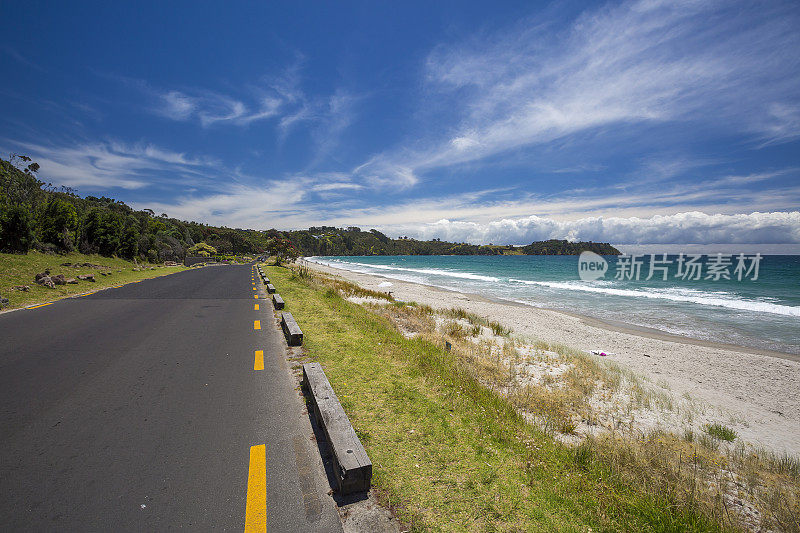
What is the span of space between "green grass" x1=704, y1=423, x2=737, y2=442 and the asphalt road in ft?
23.9

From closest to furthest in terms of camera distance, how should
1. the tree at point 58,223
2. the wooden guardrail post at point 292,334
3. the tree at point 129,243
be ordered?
1. the wooden guardrail post at point 292,334
2. the tree at point 58,223
3. the tree at point 129,243

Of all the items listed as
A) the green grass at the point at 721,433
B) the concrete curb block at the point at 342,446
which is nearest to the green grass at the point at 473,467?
the concrete curb block at the point at 342,446

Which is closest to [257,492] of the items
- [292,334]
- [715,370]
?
[292,334]

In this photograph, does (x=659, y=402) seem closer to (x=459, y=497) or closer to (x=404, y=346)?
(x=404, y=346)

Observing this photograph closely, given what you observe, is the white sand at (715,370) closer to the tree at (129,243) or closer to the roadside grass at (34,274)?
the roadside grass at (34,274)

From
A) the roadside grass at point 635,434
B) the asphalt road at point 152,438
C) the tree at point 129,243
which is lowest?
the roadside grass at point 635,434

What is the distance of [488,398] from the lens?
5.11 metres

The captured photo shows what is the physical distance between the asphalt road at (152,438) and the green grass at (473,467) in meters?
0.79

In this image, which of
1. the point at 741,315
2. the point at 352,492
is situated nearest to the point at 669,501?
the point at 352,492

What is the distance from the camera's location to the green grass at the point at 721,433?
577cm

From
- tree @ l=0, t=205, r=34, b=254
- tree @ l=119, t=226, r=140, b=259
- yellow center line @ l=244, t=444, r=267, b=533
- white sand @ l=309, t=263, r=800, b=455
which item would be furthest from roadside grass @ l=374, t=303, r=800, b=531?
tree @ l=119, t=226, r=140, b=259

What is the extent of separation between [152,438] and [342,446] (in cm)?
243

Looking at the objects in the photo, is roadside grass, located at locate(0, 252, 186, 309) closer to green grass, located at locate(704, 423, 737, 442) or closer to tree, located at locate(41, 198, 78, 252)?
tree, located at locate(41, 198, 78, 252)

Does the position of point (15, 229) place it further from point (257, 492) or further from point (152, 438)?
point (257, 492)
